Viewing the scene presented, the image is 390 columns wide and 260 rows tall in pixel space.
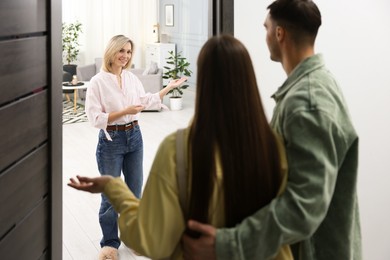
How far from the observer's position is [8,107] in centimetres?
147

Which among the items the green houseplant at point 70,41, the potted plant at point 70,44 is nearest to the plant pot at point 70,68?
the potted plant at point 70,44

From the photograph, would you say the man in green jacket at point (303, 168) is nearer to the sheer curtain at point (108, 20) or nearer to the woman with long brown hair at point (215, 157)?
the woman with long brown hair at point (215, 157)

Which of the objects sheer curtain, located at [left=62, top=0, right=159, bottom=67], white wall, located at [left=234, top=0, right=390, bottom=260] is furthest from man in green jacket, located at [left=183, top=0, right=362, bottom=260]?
sheer curtain, located at [left=62, top=0, right=159, bottom=67]

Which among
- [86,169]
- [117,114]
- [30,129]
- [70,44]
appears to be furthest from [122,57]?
[70,44]

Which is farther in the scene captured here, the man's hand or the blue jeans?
the blue jeans

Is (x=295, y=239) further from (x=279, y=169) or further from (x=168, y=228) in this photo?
(x=168, y=228)

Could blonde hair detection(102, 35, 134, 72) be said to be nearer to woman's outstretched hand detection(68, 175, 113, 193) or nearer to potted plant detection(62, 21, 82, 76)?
woman's outstretched hand detection(68, 175, 113, 193)

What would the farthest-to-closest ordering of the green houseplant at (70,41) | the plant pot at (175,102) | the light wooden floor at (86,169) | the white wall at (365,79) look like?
the green houseplant at (70,41), the plant pot at (175,102), the light wooden floor at (86,169), the white wall at (365,79)

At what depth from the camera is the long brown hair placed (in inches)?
42.3

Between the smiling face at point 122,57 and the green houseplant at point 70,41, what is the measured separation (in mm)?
5678

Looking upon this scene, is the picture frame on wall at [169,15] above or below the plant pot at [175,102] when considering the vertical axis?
above

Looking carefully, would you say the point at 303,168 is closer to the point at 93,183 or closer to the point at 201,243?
the point at 201,243

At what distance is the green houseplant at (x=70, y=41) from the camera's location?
8.55m

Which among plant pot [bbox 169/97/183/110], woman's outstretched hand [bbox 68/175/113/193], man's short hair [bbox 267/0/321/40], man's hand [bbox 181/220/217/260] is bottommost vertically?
plant pot [bbox 169/97/183/110]
